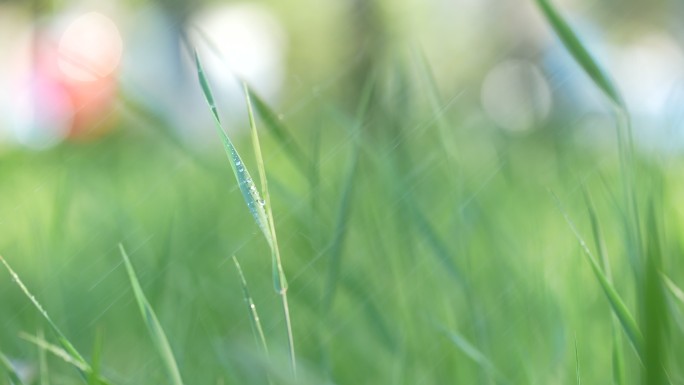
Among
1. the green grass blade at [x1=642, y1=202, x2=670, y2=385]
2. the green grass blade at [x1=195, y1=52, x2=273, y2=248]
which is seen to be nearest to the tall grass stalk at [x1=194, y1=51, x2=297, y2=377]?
the green grass blade at [x1=195, y1=52, x2=273, y2=248]

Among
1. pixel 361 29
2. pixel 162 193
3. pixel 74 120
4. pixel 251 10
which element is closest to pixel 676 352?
pixel 162 193

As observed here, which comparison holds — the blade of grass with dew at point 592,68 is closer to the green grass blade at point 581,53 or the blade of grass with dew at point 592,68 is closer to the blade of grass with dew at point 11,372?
the green grass blade at point 581,53

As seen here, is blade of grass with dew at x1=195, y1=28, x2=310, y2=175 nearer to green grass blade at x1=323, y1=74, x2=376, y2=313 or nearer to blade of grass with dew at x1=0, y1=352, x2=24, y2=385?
green grass blade at x1=323, y1=74, x2=376, y2=313

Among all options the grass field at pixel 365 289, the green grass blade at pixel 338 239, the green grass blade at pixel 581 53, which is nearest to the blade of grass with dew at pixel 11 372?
the grass field at pixel 365 289

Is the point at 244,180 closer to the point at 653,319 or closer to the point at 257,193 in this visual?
the point at 257,193

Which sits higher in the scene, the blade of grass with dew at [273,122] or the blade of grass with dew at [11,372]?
the blade of grass with dew at [273,122]

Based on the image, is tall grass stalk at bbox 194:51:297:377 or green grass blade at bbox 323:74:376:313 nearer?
tall grass stalk at bbox 194:51:297:377

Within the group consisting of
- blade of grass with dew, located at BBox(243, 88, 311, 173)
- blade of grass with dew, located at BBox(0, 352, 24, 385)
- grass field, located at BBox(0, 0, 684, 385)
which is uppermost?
blade of grass with dew, located at BBox(243, 88, 311, 173)

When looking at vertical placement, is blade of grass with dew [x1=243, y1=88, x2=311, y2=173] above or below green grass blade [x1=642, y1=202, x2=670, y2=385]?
above

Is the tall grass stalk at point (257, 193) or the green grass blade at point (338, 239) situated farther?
the green grass blade at point (338, 239)
